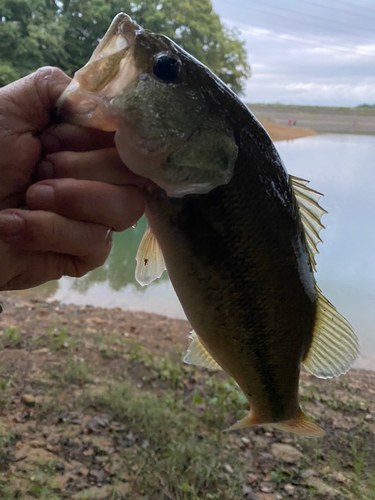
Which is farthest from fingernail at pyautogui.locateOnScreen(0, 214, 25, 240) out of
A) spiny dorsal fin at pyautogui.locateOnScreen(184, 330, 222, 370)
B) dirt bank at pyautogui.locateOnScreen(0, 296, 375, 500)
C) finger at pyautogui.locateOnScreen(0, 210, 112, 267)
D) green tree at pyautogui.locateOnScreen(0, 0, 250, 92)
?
green tree at pyautogui.locateOnScreen(0, 0, 250, 92)

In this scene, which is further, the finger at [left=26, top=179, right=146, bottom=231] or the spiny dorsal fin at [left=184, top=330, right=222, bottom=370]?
the spiny dorsal fin at [left=184, top=330, right=222, bottom=370]

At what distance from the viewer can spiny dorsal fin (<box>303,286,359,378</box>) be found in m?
0.86

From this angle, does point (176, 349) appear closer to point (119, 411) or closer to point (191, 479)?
point (119, 411)

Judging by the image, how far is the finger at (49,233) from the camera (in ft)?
1.93

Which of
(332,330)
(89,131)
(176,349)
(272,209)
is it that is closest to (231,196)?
(272,209)

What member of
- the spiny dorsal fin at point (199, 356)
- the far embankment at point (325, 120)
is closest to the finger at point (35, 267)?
the spiny dorsal fin at point (199, 356)

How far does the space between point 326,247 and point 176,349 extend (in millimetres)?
1533

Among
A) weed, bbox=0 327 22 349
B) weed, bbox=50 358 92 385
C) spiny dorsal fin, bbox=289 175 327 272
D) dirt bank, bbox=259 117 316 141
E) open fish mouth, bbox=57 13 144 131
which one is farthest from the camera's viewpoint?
dirt bank, bbox=259 117 316 141

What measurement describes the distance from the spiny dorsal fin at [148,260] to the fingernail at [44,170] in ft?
0.81

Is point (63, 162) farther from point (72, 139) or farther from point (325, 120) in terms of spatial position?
point (325, 120)

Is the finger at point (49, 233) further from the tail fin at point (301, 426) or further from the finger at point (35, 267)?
the tail fin at point (301, 426)

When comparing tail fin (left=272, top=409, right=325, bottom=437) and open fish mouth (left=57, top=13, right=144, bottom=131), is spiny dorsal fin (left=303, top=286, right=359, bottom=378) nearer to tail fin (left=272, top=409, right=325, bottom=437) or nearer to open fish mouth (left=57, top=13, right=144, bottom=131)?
tail fin (left=272, top=409, right=325, bottom=437)

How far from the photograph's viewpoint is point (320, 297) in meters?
0.84

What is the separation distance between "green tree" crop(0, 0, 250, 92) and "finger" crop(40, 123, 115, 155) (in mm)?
1606
